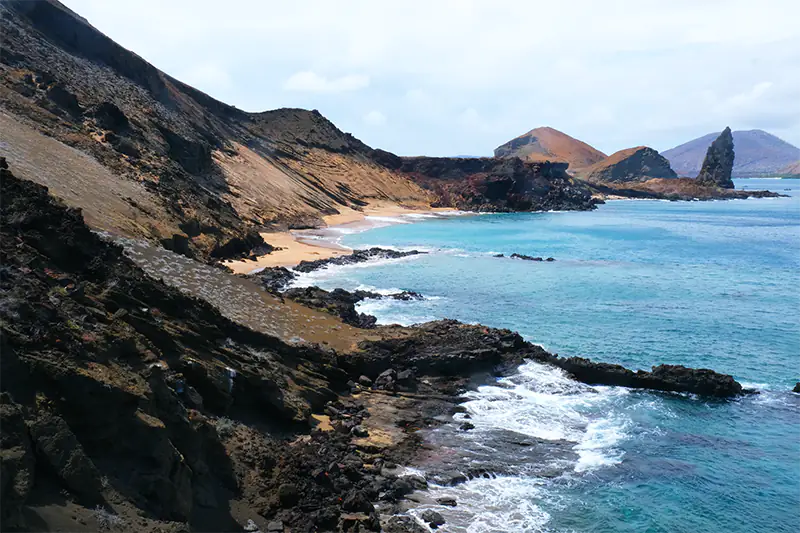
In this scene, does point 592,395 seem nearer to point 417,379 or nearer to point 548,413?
point 548,413

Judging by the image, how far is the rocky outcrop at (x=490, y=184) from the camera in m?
120

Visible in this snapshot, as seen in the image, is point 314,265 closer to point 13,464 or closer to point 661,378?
point 661,378

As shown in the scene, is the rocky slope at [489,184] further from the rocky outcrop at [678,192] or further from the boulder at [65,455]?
the boulder at [65,455]

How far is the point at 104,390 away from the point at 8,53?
1816 inches

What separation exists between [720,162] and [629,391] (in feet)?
648

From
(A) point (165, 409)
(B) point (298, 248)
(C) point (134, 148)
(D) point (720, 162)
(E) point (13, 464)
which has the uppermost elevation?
(D) point (720, 162)

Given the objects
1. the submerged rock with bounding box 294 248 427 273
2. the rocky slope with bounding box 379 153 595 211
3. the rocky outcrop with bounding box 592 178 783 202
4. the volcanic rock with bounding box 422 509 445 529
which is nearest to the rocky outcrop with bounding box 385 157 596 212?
the rocky slope with bounding box 379 153 595 211

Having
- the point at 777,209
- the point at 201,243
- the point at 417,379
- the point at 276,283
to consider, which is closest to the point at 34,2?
the point at 201,243

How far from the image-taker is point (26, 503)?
8000mm

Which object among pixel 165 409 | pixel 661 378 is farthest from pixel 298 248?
pixel 165 409

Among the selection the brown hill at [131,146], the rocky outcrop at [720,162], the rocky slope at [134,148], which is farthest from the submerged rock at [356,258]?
the rocky outcrop at [720,162]

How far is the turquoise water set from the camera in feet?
49.7

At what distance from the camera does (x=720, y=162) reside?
19112cm

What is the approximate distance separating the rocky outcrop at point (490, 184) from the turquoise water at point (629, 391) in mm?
57019
